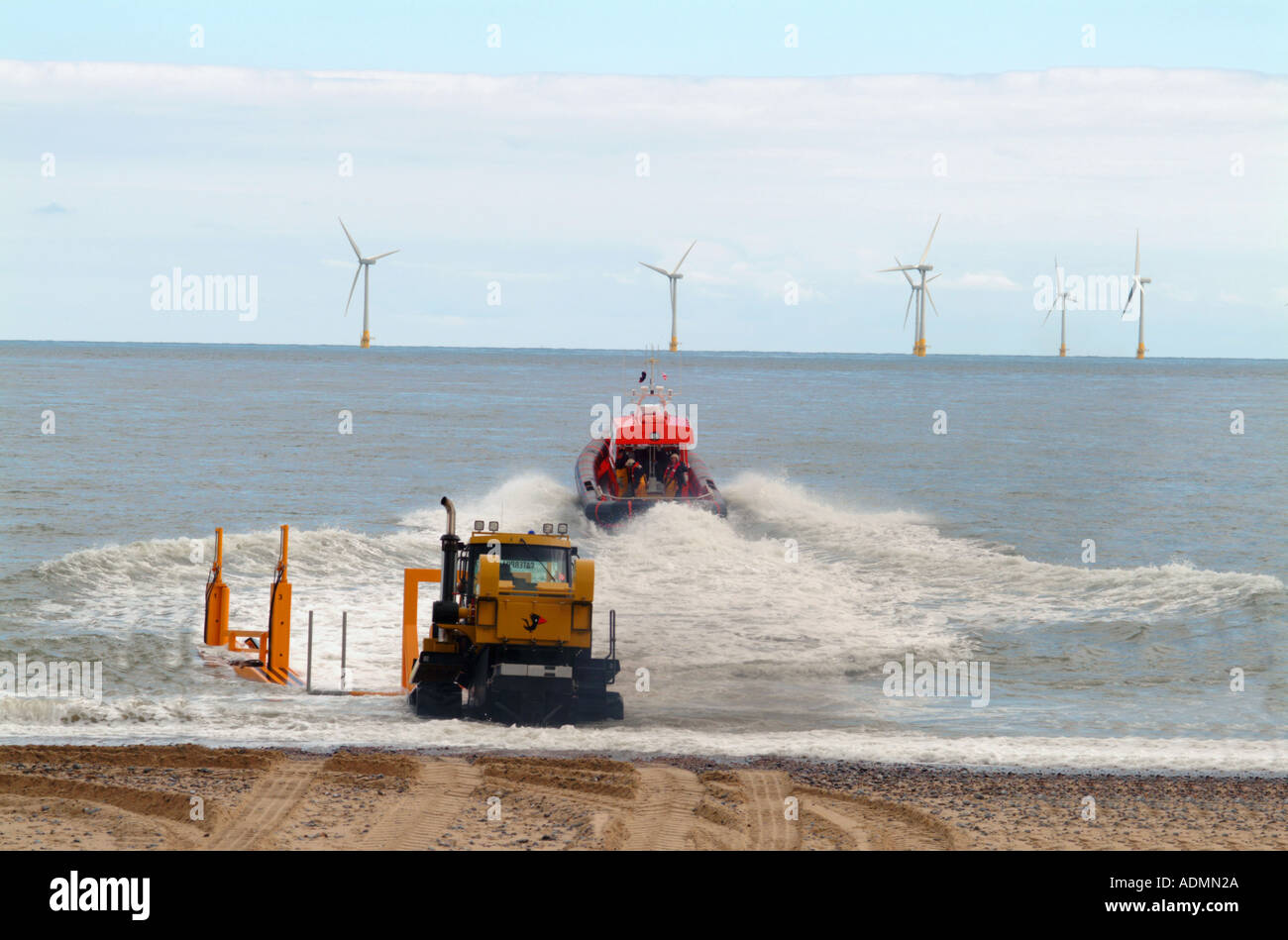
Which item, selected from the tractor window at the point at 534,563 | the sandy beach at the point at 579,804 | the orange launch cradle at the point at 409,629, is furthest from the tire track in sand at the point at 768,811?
the orange launch cradle at the point at 409,629

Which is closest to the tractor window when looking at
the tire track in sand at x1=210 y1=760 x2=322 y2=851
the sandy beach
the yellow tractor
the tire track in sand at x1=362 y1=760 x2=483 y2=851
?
the yellow tractor

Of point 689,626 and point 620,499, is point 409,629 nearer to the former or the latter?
point 689,626

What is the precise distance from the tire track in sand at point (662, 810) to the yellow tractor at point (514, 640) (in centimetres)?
195

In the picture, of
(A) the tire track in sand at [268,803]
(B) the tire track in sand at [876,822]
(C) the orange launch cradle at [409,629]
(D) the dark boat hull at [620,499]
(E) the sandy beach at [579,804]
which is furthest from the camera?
(D) the dark boat hull at [620,499]

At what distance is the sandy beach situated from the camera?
1015 cm

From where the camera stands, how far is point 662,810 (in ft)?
36.4

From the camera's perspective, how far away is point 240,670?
55.4 ft

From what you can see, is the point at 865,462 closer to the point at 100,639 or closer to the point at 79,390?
the point at 100,639

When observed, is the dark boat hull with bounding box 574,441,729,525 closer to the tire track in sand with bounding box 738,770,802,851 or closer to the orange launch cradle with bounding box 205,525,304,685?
the orange launch cradle with bounding box 205,525,304,685

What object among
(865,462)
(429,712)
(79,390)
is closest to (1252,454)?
(865,462)

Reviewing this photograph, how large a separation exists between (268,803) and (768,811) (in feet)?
14.6

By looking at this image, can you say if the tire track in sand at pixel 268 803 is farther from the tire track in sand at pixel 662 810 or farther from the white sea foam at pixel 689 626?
the tire track in sand at pixel 662 810

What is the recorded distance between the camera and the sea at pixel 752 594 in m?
14.7
